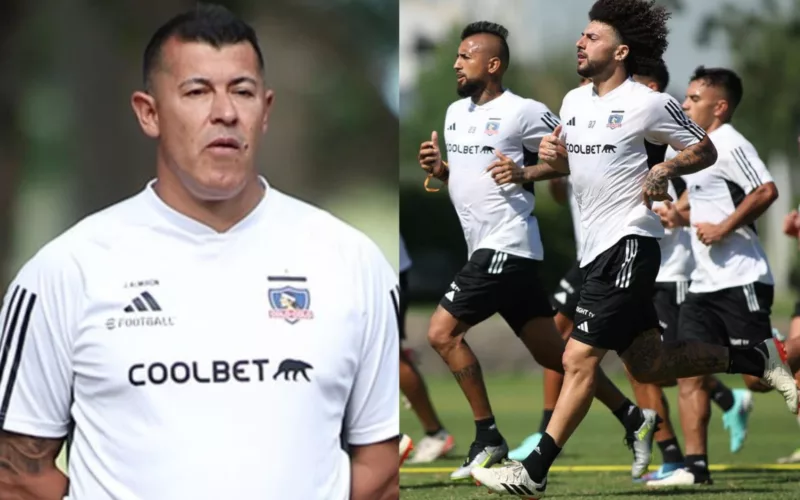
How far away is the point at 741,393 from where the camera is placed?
954 cm

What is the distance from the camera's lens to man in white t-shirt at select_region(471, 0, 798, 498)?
20.6 ft

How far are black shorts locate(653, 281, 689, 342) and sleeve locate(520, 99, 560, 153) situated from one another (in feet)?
5.18

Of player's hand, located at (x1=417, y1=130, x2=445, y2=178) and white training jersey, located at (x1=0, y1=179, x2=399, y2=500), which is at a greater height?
player's hand, located at (x1=417, y1=130, x2=445, y2=178)

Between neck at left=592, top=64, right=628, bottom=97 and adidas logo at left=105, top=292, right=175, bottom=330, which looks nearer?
adidas logo at left=105, top=292, right=175, bottom=330

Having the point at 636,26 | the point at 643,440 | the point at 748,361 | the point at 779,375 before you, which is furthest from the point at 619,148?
the point at 643,440

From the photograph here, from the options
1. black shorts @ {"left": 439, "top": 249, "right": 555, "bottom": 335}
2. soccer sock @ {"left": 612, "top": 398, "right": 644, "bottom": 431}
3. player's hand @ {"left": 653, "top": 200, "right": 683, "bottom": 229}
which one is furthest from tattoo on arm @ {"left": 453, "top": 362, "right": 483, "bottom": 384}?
player's hand @ {"left": 653, "top": 200, "right": 683, "bottom": 229}

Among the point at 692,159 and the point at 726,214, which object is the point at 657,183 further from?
the point at 726,214

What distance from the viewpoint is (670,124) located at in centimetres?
634

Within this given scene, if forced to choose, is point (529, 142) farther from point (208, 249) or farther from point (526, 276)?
point (208, 249)

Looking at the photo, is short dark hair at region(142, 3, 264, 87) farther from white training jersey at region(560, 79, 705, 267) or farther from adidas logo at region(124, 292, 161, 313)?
white training jersey at region(560, 79, 705, 267)

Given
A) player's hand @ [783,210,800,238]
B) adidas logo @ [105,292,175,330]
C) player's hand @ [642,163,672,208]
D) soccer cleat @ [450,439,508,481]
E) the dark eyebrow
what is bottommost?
soccer cleat @ [450,439,508,481]

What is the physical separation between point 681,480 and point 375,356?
474cm

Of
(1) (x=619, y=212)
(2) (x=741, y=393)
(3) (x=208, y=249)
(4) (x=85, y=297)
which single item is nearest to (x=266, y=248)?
(3) (x=208, y=249)

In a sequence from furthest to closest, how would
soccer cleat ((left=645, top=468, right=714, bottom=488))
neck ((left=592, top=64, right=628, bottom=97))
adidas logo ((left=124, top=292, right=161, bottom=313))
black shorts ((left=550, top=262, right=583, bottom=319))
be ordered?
black shorts ((left=550, top=262, right=583, bottom=319)) < soccer cleat ((left=645, top=468, right=714, bottom=488)) < neck ((left=592, top=64, right=628, bottom=97)) < adidas logo ((left=124, top=292, right=161, bottom=313))
